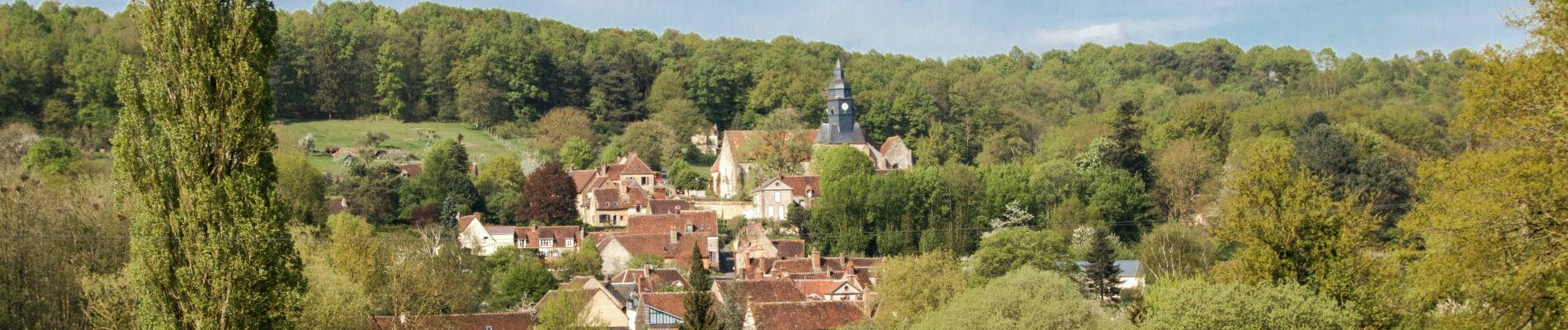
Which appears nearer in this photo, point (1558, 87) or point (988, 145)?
point (1558, 87)

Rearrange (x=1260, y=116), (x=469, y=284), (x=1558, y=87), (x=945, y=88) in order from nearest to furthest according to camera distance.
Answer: (x=1558, y=87), (x=469, y=284), (x=1260, y=116), (x=945, y=88)

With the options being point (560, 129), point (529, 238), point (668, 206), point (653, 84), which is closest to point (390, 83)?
point (560, 129)

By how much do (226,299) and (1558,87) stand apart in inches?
622

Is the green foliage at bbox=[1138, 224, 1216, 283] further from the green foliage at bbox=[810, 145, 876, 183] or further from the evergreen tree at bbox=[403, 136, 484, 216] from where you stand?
the evergreen tree at bbox=[403, 136, 484, 216]

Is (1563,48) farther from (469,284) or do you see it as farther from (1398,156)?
(1398,156)

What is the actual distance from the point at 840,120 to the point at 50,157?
40088 mm

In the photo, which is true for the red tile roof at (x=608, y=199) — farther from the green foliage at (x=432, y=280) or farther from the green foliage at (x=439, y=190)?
the green foliage at (x=432, y=280)

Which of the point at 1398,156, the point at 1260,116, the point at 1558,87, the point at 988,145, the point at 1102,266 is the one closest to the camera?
the point at 1558,87

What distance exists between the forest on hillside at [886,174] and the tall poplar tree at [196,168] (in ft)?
0.15

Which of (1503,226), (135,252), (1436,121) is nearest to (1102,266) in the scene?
(1503,226)

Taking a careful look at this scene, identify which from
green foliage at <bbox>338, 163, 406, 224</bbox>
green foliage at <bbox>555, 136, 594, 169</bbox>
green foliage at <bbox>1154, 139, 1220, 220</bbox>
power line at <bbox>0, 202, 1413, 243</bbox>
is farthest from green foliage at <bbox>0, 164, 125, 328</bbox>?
green foliage at <bbox>1154, 139, 1220, 220</bbox>

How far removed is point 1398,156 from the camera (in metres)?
73.5

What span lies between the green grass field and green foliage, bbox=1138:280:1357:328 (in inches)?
2298

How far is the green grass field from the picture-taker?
84.6 m
